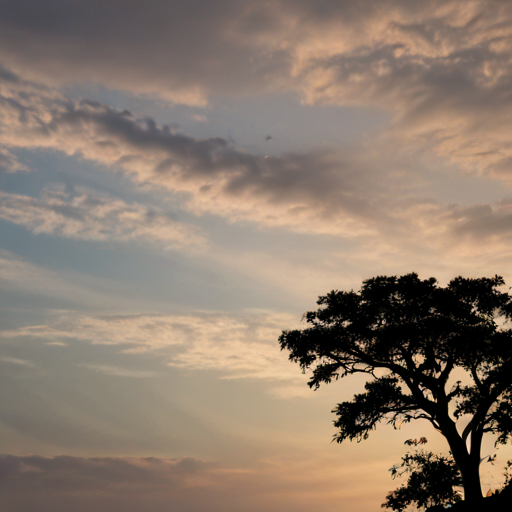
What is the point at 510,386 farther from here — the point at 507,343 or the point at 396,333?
the point at 396,333

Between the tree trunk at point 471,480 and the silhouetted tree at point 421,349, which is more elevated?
the silhouetted tree at point 421,349

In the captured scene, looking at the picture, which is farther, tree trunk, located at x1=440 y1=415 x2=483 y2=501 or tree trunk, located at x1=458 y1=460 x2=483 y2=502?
tree trunk, located at x1=440 y1=415 x2=483 y2=501

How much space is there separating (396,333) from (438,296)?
424 centimetres

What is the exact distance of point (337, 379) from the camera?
3528cm

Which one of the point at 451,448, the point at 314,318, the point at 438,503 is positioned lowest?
the point at 438,503

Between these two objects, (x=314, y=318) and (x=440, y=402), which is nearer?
(x=440, y=402)

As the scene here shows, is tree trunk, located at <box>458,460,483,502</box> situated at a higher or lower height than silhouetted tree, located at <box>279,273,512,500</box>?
lower

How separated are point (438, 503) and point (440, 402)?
19.6 ft

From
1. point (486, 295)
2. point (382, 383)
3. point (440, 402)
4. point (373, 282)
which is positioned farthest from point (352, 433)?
point (486, 295)

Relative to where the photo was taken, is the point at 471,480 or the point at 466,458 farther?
the point at 466,458

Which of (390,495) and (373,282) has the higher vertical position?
(373,282)

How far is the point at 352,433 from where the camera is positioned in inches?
1304

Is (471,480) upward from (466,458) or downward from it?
downward

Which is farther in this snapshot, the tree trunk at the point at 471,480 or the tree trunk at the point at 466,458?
the tree trunk at the point at 466,458
